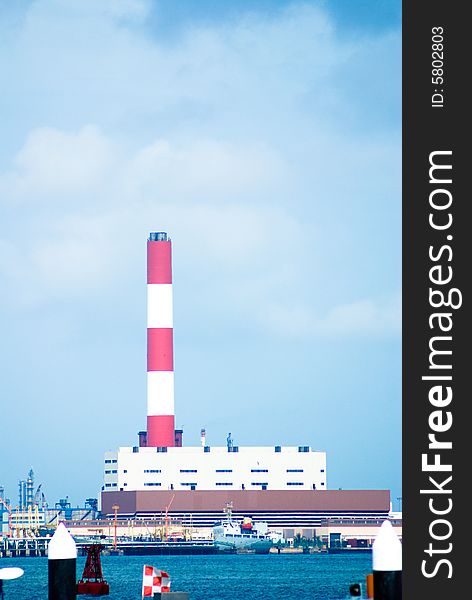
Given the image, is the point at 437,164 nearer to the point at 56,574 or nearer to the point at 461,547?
the point at 461,547

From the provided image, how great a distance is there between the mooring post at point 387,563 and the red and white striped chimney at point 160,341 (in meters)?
75.0

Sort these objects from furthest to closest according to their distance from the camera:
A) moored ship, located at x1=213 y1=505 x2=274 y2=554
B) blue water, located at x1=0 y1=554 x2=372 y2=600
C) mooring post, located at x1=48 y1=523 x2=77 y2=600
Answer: moored ship, located at x1=213 y1=505 x2=274 y2=554
blue water, located at x1=0 y1=554 x2=372 y2=600
mooring post, located at x1=48 y1=523 x2=77 y2=600

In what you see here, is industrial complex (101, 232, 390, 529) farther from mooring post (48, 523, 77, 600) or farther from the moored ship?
mooring post (48, 523, 77, 600)

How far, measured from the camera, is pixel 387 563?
37.1ft

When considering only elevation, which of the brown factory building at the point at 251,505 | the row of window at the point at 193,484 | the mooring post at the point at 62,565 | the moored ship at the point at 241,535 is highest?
the mooring post at the point at 62,565

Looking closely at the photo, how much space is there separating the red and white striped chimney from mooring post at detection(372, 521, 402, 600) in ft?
246

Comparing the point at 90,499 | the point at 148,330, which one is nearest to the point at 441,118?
the point at 148,330

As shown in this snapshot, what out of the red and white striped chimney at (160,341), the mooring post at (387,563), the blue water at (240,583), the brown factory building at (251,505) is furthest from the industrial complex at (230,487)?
the mooring post at (387,563)

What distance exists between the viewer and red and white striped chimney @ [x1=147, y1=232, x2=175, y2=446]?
86312 millimetres

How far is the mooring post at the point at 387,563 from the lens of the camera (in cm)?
1124

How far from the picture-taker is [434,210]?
10008 mm

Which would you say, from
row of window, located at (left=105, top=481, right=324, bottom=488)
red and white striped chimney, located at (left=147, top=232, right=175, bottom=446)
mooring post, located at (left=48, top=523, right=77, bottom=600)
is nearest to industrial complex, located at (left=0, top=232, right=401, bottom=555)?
row of window, located at (left=105, top=481, right=324, bottom=488)

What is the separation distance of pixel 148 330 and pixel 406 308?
77001 millimetres

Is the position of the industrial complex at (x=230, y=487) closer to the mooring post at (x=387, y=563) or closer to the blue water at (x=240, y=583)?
the blue water at (x=240, y=583)
